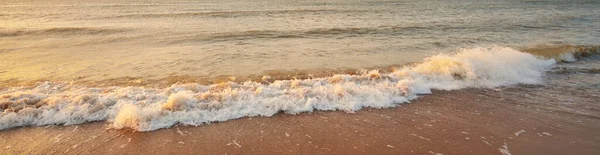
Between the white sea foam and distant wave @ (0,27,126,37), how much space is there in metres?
12.3

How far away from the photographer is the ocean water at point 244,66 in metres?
7.45

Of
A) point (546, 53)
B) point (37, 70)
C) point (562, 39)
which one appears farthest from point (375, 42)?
point (37, 70)

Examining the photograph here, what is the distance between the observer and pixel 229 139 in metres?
6.29

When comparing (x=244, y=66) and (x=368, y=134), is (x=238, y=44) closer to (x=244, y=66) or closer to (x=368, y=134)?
(x=244, y=66)

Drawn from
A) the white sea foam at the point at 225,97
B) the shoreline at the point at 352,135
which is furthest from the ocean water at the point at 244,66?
the shoreline at the point at 352,135

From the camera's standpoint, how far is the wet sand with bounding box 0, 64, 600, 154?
5941 mm

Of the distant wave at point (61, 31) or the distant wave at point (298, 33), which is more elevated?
the distant wave at point (61, 31)

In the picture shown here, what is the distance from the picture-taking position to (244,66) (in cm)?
1185

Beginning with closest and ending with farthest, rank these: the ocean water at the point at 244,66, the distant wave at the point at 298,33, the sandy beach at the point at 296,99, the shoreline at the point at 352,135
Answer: the shoreline at the point at 352,135
the sandy beach at the point at 296,99
the ocean water at the point at 244,66
the distant wave at the point at 298,33

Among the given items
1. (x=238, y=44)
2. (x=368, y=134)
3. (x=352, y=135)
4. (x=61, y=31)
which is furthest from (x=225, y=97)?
(x=61, y=31)

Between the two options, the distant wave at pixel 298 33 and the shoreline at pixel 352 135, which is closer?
the shoreline at pixel 352 135

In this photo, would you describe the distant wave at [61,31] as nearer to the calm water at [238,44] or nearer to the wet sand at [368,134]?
the calm water at [238,44]

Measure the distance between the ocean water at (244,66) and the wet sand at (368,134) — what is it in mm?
394

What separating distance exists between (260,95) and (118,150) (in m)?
3.13
